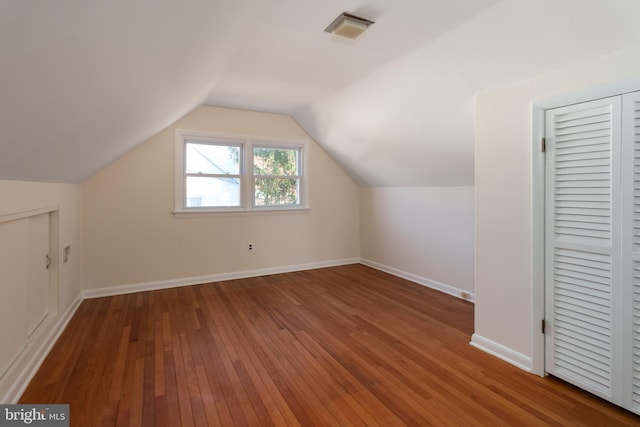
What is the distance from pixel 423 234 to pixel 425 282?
0.63m

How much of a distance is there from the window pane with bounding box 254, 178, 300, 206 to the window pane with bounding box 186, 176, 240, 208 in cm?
32

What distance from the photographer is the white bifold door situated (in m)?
1.71

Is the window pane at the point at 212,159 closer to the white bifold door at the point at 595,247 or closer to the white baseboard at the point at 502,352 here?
the white baseboard at the point at 502,352

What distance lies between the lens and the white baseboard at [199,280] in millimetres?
3754

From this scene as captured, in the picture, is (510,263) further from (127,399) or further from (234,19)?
(127,399)

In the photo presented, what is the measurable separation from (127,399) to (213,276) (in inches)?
98.7

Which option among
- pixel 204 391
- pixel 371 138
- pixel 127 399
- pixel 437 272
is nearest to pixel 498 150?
pixel 371 138

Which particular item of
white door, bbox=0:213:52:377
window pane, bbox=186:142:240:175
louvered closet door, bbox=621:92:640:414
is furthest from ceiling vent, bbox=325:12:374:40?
window pane, bbox=186:142:240:175

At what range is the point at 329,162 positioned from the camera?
5.18m

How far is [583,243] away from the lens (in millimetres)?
1909

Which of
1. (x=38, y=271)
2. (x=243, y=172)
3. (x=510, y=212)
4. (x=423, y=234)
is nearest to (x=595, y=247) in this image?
(x=510, y=212)

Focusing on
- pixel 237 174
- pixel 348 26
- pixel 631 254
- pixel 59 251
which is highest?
pixel 348 26

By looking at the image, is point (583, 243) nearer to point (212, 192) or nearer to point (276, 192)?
point (276, 192)

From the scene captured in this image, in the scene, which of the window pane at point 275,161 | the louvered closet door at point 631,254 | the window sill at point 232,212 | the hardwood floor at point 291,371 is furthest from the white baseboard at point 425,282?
the window pane at point 275,161
